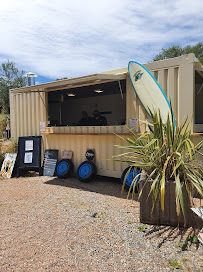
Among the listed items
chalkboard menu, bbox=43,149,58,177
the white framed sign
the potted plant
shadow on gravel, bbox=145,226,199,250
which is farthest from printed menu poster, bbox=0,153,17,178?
shadow on gravel, bbox=145,226,199,250

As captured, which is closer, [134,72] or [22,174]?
[134,72]

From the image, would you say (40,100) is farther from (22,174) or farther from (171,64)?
→ (171,64)

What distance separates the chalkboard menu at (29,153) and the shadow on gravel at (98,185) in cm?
94

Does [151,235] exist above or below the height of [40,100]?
below

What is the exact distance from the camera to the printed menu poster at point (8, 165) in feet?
21.0

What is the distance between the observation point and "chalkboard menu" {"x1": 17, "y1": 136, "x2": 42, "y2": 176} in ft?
21.1

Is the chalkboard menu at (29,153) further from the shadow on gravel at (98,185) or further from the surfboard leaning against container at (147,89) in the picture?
the surfboard leaning against container at (147,89)

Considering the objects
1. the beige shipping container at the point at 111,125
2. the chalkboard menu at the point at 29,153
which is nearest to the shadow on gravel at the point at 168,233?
the beige shipping container at the point at 111,125

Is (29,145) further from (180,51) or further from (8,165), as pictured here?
(180,51)

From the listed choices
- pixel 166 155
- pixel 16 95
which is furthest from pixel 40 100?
pixel 166 155

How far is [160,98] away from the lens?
14.4 ft

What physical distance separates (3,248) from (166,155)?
2185mm

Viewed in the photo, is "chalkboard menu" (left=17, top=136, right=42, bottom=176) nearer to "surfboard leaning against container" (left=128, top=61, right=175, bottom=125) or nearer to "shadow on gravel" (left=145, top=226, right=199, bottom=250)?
"surfboard leaning against container" (left=128, top=61, right=175, bottom=125)

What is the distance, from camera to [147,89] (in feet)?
14.9
